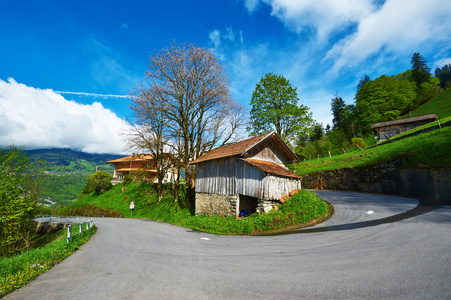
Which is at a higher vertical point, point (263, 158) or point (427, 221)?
point (263, 158)

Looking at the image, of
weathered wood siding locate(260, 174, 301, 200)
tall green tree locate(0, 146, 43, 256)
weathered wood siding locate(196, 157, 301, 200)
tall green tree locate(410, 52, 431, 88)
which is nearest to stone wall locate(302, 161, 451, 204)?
weathered wood siding locate(196, 157, 301, 200)

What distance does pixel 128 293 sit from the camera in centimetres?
448

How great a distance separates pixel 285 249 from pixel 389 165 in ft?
58.4

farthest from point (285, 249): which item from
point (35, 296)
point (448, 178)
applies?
point (448, 178)

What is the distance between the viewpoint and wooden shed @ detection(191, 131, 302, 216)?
13.5m

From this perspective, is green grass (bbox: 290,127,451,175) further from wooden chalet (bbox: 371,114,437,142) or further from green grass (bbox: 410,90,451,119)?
green grass (bbox: 410,90,451,119)

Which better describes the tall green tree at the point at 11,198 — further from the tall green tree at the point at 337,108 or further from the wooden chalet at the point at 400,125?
the tall green tree at the point at 337,108

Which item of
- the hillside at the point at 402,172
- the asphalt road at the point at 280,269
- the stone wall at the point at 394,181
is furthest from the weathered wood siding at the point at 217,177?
the hillside at the point at 402,172

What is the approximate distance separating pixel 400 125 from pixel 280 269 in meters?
45.5

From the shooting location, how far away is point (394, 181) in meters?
17.7

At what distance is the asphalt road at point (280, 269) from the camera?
4074 mm

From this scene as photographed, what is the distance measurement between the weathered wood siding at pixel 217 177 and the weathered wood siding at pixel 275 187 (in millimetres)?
2916

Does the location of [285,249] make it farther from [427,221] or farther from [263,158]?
[263,158]

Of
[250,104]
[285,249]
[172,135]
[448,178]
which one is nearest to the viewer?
[285,249]
